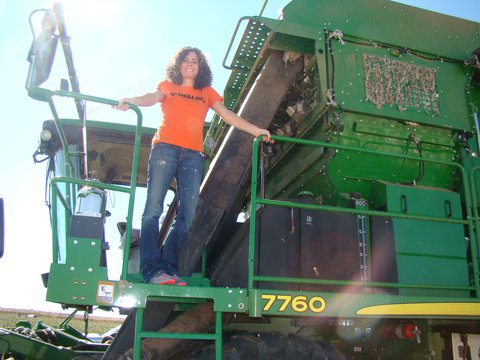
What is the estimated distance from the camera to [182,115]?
3.42 m

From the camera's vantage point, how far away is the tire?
299 centimetres

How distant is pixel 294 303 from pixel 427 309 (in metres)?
1.04

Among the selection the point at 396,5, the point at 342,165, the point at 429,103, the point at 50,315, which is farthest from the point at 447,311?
the point at 50,315

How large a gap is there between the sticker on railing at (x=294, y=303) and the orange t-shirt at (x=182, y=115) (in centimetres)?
124

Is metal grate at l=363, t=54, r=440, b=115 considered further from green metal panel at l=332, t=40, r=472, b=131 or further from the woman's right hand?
the woman's right hand

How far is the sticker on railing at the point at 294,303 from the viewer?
2990 millimetres

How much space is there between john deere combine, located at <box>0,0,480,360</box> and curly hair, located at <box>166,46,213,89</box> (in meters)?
0.66

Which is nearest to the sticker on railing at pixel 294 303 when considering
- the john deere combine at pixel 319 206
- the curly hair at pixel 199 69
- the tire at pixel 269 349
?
the john deere combine at pixel 319 206

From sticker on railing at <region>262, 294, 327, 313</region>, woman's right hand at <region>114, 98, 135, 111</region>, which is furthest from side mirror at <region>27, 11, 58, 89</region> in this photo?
sticker on railing at <region>262, 294, 327, 313</region>

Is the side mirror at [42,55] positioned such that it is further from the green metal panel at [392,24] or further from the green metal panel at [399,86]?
the green metal panel at [399,86]

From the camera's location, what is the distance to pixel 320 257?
11.5 ft

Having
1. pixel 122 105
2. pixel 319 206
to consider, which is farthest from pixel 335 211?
pixel 122 105

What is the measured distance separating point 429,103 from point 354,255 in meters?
1.75

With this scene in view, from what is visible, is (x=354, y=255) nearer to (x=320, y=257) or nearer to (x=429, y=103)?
(x=320, y=257)
